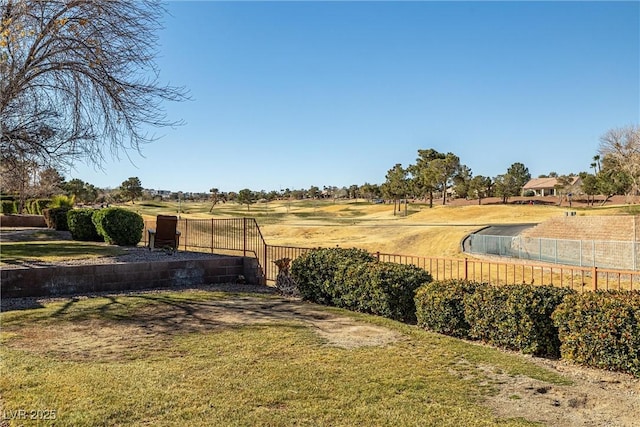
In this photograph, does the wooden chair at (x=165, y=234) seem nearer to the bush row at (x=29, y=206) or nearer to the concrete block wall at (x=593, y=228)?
the concrete block wall at (x=593, y=228)

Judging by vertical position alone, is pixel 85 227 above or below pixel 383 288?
above

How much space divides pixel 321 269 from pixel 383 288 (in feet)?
6.04

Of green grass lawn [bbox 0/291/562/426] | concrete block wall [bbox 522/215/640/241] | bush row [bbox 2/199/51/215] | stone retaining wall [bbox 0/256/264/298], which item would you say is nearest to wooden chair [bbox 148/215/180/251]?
stone retaining wall [bbox 0/256/264/298]

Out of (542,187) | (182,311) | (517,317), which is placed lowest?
(182,311)

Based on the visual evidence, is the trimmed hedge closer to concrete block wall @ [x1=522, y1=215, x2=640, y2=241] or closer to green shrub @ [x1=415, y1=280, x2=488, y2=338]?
concrete block wall @ [x1=522, y1=215, x2=640, y2=241]

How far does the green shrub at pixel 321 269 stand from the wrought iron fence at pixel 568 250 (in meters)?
14.5

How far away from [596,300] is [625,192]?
64.5 m

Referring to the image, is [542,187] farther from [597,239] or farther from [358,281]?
[358,281]

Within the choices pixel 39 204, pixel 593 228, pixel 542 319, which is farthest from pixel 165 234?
pixel 39 204

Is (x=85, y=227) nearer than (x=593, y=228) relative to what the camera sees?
Result: Yes

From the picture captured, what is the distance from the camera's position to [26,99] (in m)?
11.9

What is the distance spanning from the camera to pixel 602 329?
531 centimetres

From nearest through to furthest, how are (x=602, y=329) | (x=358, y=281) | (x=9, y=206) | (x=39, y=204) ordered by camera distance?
(x=602, y=329) < (x=358, y=281) < (x=39, y=204) < (x=9, y=206)

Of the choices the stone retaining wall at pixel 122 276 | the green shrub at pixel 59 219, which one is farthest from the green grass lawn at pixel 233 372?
the green shrub at pixel 59 219
